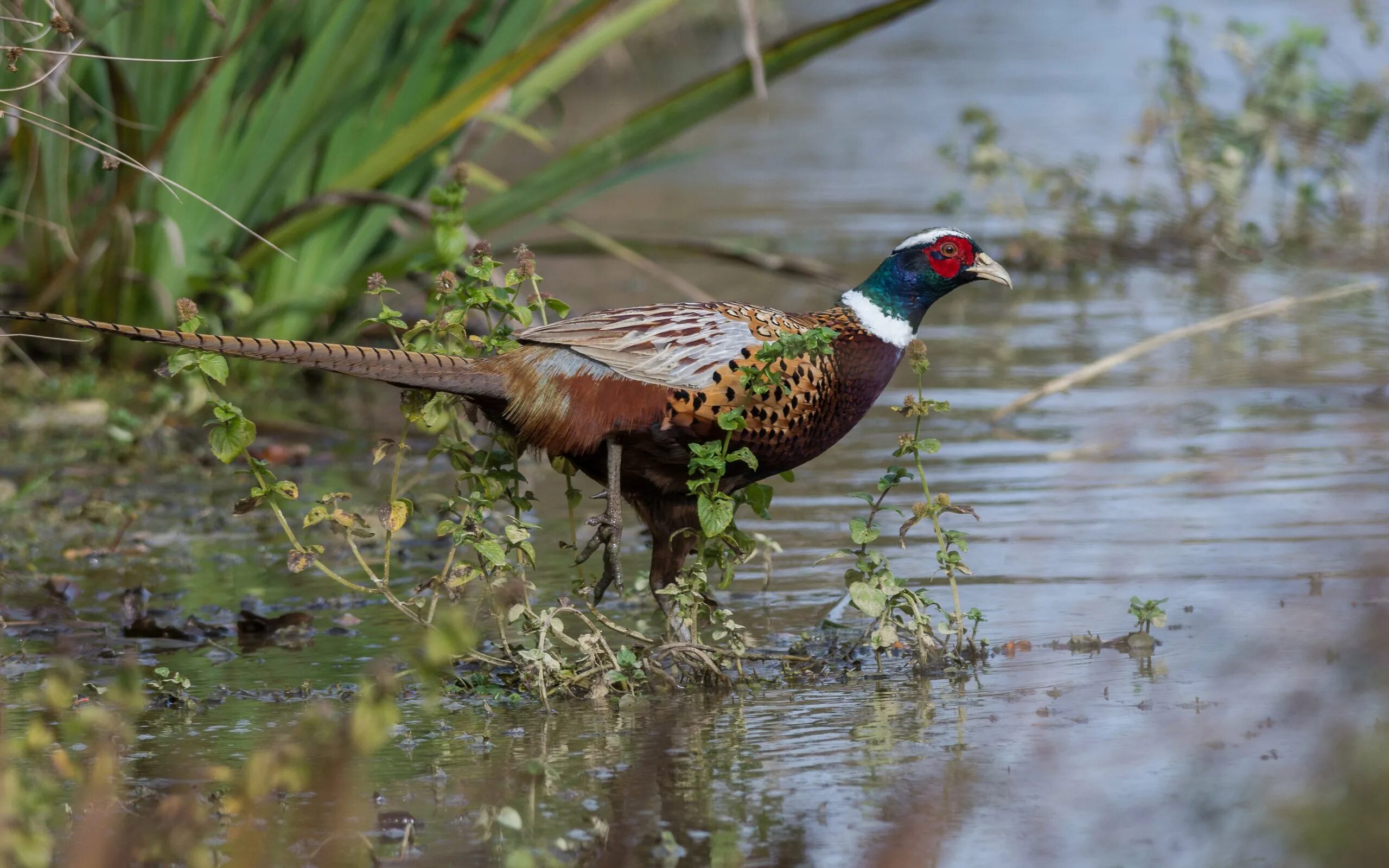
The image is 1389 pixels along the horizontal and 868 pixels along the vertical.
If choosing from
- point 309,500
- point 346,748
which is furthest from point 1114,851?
point 309,500

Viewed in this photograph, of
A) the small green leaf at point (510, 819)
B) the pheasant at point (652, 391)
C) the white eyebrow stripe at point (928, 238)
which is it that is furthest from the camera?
the white eyebrow stripe at point (928, 238)

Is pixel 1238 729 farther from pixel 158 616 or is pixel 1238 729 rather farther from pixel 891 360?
pixel 158 616

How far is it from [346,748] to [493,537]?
Result: 65.9 inches

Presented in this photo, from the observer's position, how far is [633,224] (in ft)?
40.8

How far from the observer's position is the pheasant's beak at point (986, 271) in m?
5.07

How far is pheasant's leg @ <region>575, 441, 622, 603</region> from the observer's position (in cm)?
466

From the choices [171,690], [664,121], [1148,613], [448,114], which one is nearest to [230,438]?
[171,690]

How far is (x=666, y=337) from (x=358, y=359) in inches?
30.1

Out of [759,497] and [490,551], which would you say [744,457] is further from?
[490,551]

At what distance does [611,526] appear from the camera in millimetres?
4656

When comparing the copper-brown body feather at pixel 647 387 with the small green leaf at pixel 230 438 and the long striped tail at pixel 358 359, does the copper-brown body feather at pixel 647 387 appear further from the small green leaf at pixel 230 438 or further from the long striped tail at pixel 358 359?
the small green leaf at pixel 230 438

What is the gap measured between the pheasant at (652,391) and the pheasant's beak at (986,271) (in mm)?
332

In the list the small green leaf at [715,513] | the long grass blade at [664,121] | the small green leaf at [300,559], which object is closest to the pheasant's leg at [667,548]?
the small green leaf at [715,513]

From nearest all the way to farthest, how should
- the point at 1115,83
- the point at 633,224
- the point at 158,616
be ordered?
the point at 158,616 < the point at 633,224 < the point at 1115,83
